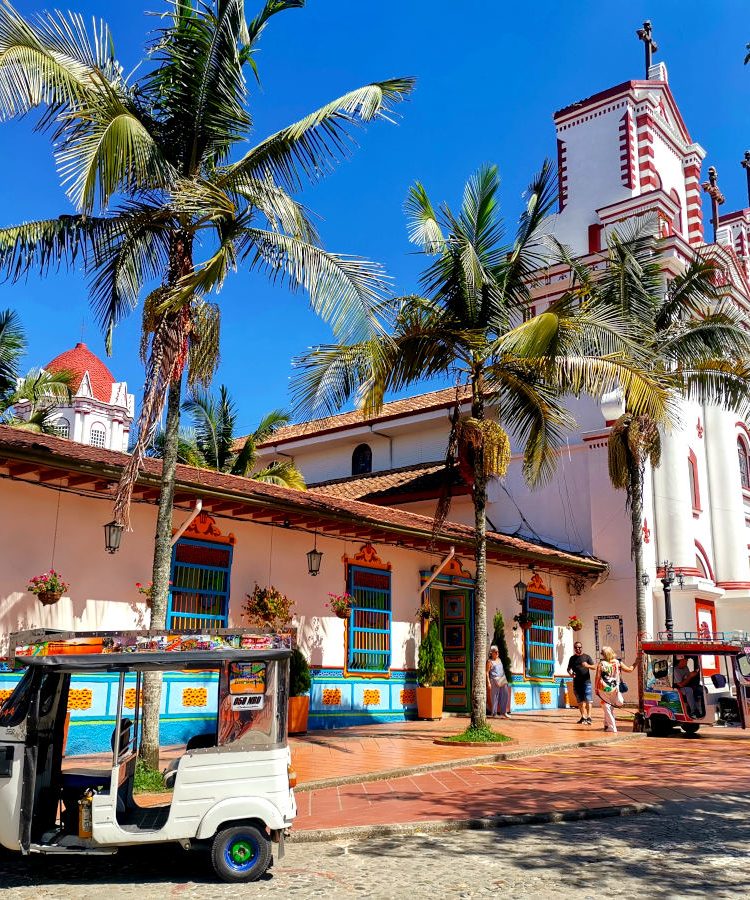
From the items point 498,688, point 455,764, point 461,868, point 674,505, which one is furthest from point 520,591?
point 461,868

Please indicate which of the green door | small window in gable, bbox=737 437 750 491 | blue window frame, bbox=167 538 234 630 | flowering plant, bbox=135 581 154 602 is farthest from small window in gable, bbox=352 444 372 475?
flowering plant, bbox=135 581 154 602

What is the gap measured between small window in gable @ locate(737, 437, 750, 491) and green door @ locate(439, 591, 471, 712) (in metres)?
13.5

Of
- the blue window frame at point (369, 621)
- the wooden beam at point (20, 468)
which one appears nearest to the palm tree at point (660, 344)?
the blue window frame at point (369, 621)

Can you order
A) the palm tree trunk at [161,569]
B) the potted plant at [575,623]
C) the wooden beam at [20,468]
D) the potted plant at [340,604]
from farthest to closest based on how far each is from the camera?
the potted plant at [575,623]
the potted plant at [340,604]
the wooden beam at [20,468]
the palm tree trunk at [161,569]

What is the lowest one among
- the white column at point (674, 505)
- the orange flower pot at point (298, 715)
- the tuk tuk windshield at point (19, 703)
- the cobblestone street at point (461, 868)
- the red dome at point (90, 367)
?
the cobblestone street at point (461, 868)

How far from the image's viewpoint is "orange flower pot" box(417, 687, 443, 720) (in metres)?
17.4

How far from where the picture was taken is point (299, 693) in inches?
564

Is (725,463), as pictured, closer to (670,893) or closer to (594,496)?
(594,496)

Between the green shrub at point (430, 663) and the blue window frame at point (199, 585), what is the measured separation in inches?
199

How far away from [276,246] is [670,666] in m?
10.8

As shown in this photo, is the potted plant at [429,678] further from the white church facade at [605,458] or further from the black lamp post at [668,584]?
the black lamp post at [668,584]

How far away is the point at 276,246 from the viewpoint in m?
10.4

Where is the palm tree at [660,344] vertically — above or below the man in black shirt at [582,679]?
above

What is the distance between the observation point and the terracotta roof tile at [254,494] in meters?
10.8
